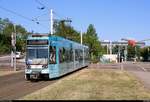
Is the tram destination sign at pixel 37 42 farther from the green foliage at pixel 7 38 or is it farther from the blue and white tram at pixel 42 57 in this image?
the green foliage at pixel 7 38

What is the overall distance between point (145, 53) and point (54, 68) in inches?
5597

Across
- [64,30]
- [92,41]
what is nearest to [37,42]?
[64,30]

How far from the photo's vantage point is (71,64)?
39781mm

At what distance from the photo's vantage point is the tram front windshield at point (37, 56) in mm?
30234

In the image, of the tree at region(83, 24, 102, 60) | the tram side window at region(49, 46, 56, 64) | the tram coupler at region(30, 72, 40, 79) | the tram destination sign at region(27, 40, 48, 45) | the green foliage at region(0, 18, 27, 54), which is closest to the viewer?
the tram coupler at region(30, 72, 40, 79)

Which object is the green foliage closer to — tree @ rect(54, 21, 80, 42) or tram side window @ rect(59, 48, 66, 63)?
tree @ rect(54, 21, 80, 42)

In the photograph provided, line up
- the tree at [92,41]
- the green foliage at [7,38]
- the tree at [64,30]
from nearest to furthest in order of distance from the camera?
the tree at [64,30] → the tree at [92,41] → the green foliage at [7,38]

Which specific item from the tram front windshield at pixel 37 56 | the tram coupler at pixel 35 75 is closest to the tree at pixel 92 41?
the tram front windshield at pixel 37 56

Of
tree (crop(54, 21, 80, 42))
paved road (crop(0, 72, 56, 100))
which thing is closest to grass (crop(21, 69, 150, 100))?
paved road (crop(0, 72, 56, 100))

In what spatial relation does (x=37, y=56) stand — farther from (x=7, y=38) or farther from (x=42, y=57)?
(x=7, y=38)

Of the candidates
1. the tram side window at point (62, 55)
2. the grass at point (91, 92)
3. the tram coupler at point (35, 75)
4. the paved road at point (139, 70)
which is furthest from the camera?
the tram side window at point (62, 55)

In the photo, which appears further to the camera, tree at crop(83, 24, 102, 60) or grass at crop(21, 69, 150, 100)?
tree at crop(83, 24, 102, 60)

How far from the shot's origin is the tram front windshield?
99.2ft

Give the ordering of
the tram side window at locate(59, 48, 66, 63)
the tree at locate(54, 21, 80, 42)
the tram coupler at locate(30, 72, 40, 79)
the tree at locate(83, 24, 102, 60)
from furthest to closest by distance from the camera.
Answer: the tree at locate(83, 24, 102, 60) → the tree at locate(54, 21, 80, 42) → the tram side window at locate(59, 48, 66, 63) → the tram coupler at locate(30, 72, 40, 79)
